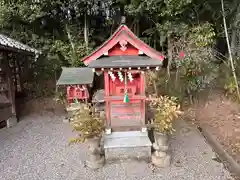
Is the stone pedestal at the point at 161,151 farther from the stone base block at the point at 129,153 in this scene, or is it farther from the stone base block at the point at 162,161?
the stone base block at the point at 129,153

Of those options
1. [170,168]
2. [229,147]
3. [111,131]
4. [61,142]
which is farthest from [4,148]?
[229,147]

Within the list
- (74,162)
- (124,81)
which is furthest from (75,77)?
(74,162)

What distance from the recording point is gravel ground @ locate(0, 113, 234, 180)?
14.8 feet

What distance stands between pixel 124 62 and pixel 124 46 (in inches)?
20.1

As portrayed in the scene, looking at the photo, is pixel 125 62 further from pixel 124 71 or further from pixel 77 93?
pixel 77 93

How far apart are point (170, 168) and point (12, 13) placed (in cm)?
859

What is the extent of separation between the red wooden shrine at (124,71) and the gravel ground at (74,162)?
1.17m

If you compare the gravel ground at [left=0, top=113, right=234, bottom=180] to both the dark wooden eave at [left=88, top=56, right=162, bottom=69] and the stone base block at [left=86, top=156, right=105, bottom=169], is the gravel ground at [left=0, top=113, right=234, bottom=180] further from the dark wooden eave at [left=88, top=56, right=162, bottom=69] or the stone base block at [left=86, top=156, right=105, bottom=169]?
the dark wooden eave at [left=88, top=56, right=162, bottom=69]

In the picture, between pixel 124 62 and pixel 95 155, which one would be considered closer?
pixel 95 155

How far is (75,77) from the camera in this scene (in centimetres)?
780

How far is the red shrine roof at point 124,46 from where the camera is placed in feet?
16.4

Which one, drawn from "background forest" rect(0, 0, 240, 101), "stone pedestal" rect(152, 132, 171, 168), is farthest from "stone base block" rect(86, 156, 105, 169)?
"background forest" rect(0, 0, 240, 101)

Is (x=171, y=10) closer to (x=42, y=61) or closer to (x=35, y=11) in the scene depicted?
(x=35, y=11)

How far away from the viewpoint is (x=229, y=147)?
5.46 m
